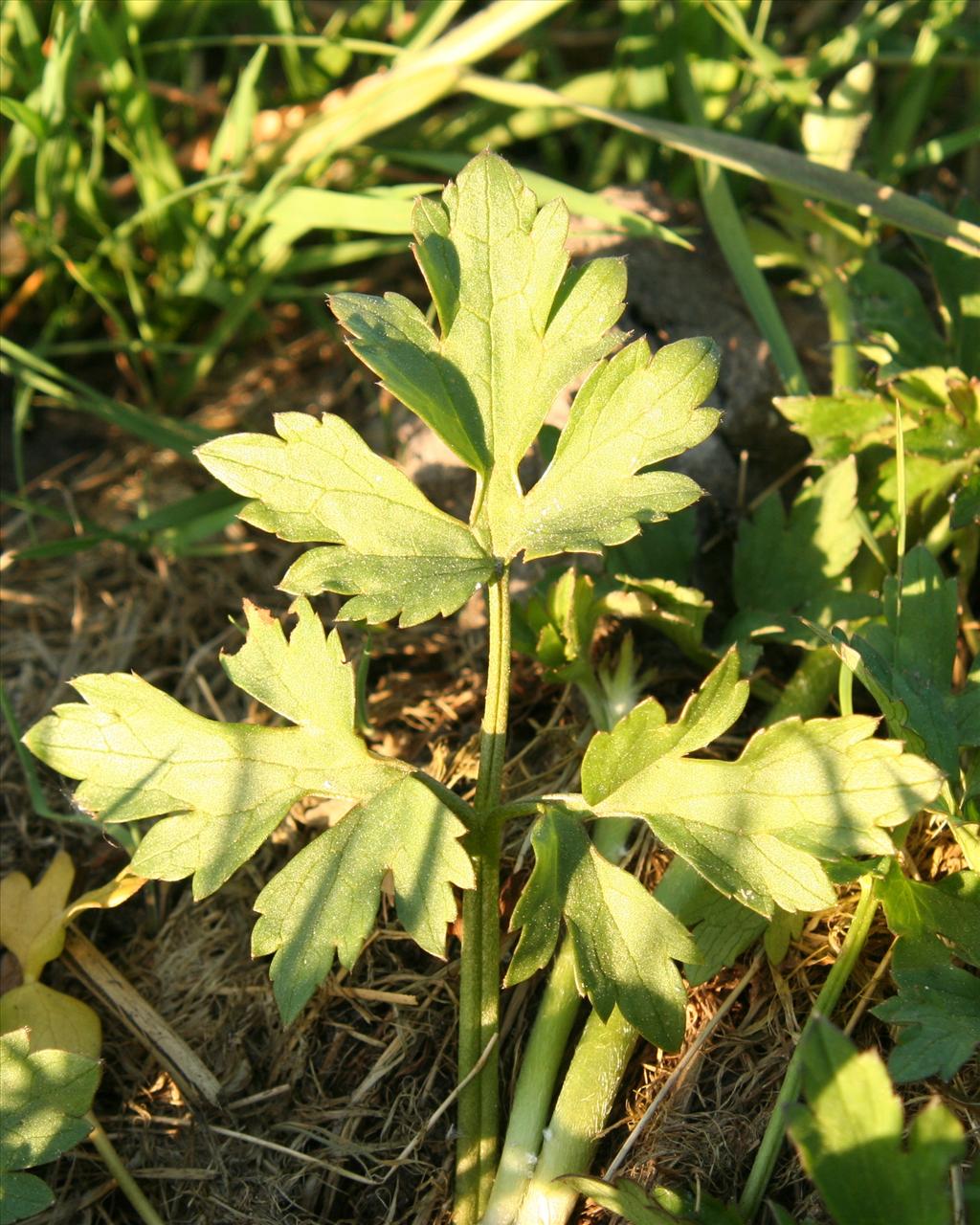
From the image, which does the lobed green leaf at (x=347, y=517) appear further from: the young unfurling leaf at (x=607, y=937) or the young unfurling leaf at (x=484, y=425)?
the young unfurling leaf at (x=607, y=937)

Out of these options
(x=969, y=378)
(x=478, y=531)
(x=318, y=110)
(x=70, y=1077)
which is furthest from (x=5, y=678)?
(x=969, y=378)

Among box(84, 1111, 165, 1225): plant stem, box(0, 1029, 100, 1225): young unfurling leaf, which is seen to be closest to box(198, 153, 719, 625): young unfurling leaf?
box(0, 1029, 100, 1225): young unfurling leaf

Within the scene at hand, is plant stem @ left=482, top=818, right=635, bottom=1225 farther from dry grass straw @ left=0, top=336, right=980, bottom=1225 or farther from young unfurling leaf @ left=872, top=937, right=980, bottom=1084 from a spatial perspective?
young unfurling leaf @ left=872, top=937, right=980, bottom=1084

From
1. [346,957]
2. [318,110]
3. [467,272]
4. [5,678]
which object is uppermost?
[318,110]

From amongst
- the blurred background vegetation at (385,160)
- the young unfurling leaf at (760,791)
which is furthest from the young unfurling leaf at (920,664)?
the blurred background vegetation at (385,160)

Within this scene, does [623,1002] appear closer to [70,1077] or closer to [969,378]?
[70,1077]
